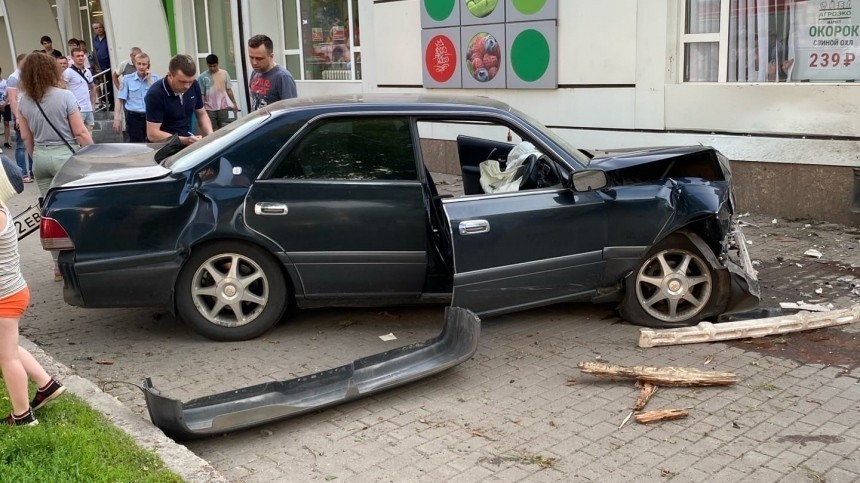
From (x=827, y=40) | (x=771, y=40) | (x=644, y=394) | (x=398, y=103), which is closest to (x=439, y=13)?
(x=771, y=40)

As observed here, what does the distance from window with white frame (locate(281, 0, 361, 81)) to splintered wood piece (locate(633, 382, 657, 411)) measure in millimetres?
10920

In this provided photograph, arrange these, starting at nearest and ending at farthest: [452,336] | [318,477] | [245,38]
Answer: [318,477] < [452,336] < [245,38]

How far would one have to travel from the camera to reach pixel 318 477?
397cm

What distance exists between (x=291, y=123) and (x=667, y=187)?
103 inches

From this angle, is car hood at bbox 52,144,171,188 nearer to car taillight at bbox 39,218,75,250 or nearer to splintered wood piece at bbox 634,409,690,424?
car taillight at bbox 39,218,75,250

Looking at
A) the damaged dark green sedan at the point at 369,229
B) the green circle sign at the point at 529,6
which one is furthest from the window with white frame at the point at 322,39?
the damaged dark green sedan at the point at 369,229

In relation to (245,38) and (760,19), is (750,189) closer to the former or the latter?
(760,19)

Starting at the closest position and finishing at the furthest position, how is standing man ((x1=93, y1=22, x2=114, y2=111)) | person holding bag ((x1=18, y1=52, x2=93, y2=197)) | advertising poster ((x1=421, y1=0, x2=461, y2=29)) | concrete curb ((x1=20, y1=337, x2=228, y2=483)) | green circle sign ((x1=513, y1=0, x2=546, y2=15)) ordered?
concrete curb ((x1=20, y1=337, x2=228, y2=483)), person holding bag ((x1=18, y1=52, x2=93, y2=197)), green circle sign ((x1=513, y1=0, x2=546, y2=15)), advertising poster ((x1=421, y1=0, x2=461, y2=29)), standing man ((x1=93, y1=22, x2=114, y2=111))

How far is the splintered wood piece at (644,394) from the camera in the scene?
182 inches

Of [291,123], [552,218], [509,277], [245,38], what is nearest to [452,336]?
[509,277]

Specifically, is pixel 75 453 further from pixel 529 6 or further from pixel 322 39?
pixel 322 39

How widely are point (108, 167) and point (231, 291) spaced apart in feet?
4.33

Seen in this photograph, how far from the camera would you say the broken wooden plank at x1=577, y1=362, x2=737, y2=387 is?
4.85 m

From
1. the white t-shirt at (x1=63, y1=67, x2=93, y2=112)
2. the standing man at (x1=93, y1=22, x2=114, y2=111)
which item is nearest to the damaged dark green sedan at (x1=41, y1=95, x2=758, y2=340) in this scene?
the white t-shirt at (x1=63, y1=67, x2=93, y2=112)
